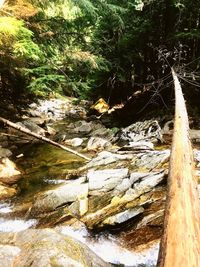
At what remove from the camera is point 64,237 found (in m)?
4.52

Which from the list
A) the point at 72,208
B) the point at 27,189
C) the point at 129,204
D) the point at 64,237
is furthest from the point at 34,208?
the point at 64,237

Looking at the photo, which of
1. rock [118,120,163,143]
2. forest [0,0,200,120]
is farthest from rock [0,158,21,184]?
rock [118,120,163,143]

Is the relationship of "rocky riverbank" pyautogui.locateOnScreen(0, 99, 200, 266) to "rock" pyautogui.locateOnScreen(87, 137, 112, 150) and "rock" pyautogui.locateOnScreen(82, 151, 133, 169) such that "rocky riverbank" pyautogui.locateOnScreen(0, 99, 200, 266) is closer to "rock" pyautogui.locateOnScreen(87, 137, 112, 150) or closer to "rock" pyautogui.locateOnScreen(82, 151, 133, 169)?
"rock" pyautogui.locateOnScreen(82, 151, 133, 169)

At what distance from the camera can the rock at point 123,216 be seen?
629cm

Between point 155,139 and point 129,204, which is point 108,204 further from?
point 155,139

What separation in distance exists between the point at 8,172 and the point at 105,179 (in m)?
3.23

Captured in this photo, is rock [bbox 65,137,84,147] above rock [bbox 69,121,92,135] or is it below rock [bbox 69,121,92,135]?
below

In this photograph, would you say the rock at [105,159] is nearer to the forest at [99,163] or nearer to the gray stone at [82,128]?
the forest at [99,163]

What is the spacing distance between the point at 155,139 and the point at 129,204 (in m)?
6.21

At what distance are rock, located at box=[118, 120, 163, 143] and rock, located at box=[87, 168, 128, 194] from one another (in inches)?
181

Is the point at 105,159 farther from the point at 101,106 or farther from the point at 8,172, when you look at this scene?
the point at 101,106

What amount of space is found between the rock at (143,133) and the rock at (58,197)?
559 cm

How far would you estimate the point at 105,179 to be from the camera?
8117 mm

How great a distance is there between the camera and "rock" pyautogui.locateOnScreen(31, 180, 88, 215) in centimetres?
732
